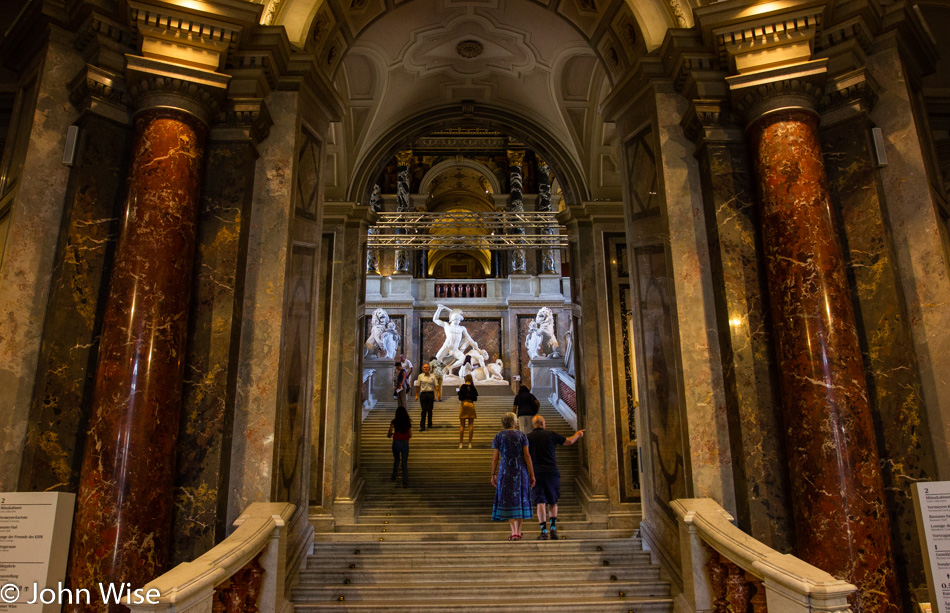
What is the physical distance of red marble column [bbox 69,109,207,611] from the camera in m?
3.01

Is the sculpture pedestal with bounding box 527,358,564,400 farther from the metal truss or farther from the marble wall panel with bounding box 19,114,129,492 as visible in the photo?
the marble wall panel with bounding box 19,114,129,492

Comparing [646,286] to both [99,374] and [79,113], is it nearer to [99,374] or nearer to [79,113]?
[99,374]

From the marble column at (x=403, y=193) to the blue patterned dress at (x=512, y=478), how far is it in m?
11.8

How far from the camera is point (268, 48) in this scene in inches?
161

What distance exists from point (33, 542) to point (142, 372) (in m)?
1.01

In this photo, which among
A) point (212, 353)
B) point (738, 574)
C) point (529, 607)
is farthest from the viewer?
point (529, 607)

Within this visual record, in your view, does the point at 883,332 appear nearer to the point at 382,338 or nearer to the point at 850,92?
the point at 850,92

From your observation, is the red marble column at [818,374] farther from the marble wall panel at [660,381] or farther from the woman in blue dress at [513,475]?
the woman in blue dress at [513,475]

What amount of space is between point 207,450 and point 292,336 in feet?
3.65

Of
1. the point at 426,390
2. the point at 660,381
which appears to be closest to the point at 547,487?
the point at 660,381

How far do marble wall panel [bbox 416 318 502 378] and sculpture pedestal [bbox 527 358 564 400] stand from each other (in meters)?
1.18

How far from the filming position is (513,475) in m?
5.19

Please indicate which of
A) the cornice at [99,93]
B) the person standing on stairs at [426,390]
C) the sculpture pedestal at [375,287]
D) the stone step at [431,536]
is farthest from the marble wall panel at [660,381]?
the sculpture pedestal at [375,287]

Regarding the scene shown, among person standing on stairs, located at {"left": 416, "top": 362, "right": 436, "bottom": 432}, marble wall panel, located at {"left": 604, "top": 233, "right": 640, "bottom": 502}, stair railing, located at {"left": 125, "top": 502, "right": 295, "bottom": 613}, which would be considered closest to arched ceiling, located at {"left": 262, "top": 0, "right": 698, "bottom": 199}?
marble wall panel, located at {"left": 604, "top": 233, "right": 640, "bottom": 502}
